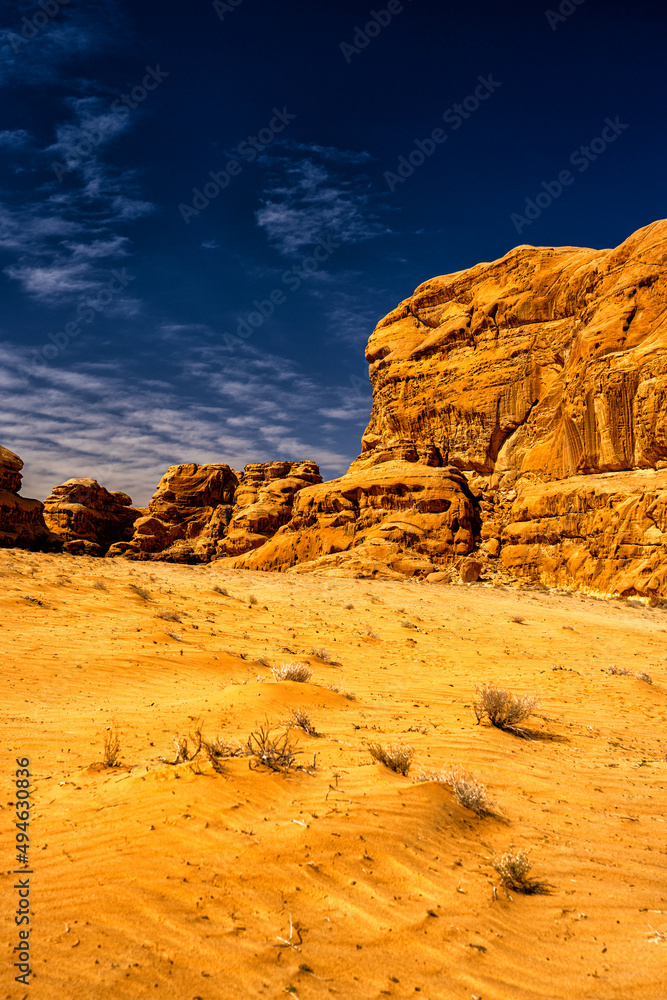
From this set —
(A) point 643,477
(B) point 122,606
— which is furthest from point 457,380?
(B) point 122,606

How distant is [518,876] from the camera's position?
11.4 feet

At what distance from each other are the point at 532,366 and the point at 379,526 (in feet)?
55.1

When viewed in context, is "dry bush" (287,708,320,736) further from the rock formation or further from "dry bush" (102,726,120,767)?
the rock formation

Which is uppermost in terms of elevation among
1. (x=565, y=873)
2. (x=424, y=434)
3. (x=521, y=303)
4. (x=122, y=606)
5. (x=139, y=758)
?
(x=521, y=303)

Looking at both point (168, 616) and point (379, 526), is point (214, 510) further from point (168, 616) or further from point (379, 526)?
point (168, 616)

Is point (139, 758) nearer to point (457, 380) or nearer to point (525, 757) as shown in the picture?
point (525, 757)

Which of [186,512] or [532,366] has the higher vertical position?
[532,366]

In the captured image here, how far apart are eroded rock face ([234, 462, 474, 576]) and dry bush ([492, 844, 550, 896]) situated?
30.2 m

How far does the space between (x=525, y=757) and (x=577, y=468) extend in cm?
3148

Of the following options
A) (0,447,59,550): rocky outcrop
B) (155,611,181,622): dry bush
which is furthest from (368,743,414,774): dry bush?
(0,447,59,550): rocky outcrop

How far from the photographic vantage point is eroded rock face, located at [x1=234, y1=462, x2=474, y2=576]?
36.1 meters

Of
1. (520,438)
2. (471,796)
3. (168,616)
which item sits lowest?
(471,796)

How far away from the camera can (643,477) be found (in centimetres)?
2988

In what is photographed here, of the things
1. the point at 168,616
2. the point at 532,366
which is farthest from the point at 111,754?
the point at 532,366
